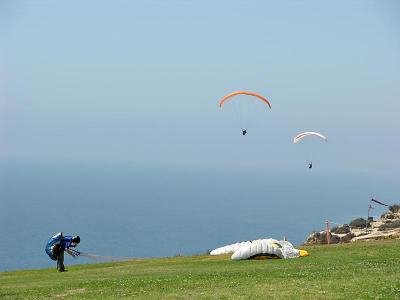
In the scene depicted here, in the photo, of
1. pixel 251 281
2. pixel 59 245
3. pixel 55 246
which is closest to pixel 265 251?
pixel 251 281

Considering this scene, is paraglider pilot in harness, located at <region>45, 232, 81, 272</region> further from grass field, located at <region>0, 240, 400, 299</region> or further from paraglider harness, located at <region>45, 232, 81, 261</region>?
grass field, located at <region>0, 240, 400, 299</region>

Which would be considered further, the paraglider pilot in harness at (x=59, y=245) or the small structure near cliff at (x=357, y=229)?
the small structure near cliff at (x=357, y=229)

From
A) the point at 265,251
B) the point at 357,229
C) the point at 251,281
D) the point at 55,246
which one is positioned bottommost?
the point at 251,281

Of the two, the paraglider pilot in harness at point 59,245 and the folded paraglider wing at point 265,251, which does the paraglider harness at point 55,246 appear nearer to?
the paraglider pilot in harness at point 59,245

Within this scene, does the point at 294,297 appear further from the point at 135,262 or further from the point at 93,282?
the point at 135,262

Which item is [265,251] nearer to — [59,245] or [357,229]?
[59,245]

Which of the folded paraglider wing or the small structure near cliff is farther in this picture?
the small structure near cliff

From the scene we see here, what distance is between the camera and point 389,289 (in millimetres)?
25625

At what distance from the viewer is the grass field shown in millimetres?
26625

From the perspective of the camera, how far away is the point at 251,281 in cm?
3077

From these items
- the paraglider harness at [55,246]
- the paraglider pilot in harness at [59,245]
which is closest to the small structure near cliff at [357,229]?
the paraglider pilot in harness at [59,245]

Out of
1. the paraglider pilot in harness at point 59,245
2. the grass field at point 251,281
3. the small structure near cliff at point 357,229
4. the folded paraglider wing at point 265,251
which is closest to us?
the grass field at point 251,281

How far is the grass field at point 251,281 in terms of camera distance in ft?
87.4

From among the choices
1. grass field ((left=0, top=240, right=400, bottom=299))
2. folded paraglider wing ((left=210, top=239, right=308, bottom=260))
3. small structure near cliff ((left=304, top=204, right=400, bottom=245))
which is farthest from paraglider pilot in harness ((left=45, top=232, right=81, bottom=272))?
small structure near cliff ((left=304, top=204, right=400, bottom=245))
